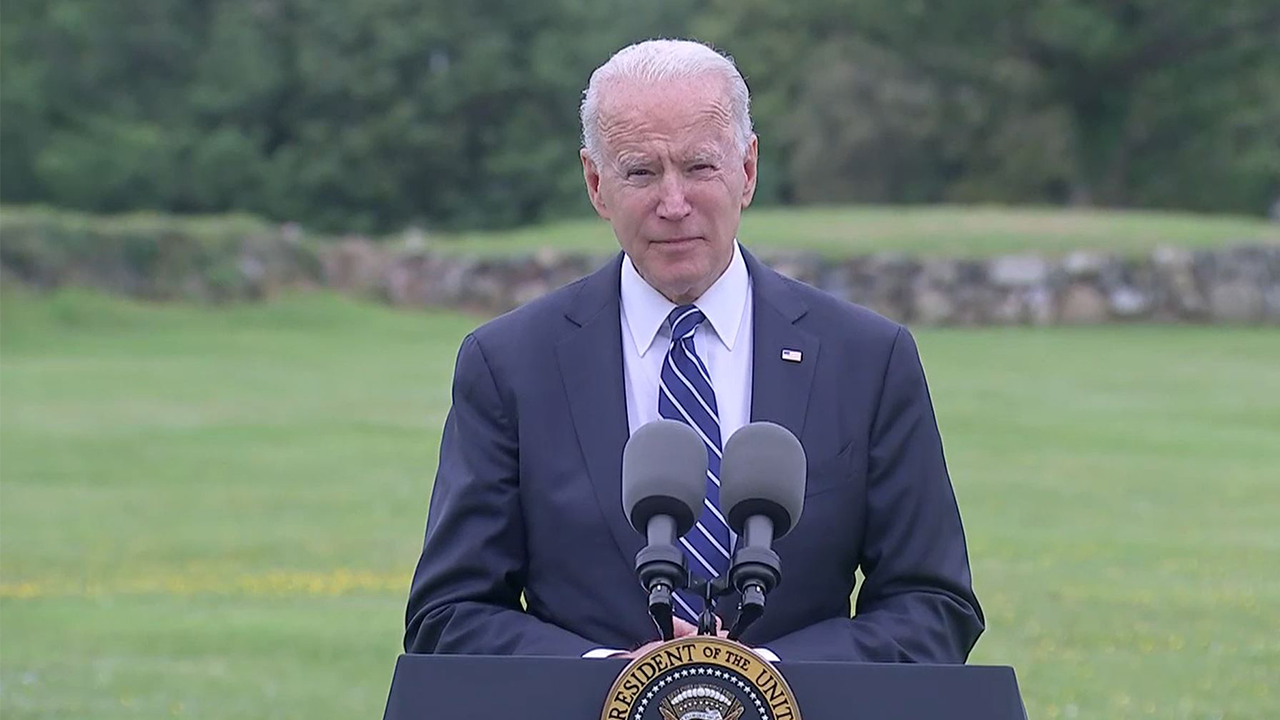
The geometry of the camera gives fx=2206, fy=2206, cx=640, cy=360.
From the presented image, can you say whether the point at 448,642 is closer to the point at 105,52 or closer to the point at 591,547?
the point at 591,547

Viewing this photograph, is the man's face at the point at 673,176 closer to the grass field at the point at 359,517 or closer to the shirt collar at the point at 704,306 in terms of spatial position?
the shirt collar at the point at 704,306

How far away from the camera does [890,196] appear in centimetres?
5691

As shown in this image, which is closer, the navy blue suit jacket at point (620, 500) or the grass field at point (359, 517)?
the navy blue suit jacket at point (620, 500)

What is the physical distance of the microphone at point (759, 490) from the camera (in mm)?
2902

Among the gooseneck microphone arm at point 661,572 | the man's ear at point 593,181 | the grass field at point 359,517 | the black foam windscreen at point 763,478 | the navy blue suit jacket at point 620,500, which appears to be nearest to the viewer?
the gooseneck microphone arm at point 661,572

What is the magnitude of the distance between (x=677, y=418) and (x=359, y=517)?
34.8 feet

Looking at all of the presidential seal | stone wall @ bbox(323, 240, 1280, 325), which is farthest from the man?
stone wall @ bbox(323, 240, 1280, 325)

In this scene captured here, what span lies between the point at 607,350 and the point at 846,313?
41 centimetres

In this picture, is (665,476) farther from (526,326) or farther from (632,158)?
(526,326)

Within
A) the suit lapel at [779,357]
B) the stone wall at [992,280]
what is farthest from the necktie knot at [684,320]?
the stone wall at [992,280]

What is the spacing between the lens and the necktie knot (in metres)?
3.61

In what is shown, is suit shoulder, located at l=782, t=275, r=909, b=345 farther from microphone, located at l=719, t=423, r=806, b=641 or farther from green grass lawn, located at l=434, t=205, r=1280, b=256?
green grass lawn, located at l=434, t=205, r=1280, b=256

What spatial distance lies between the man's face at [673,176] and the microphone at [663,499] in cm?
54

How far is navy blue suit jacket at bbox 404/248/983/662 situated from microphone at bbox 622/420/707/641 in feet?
1.71
